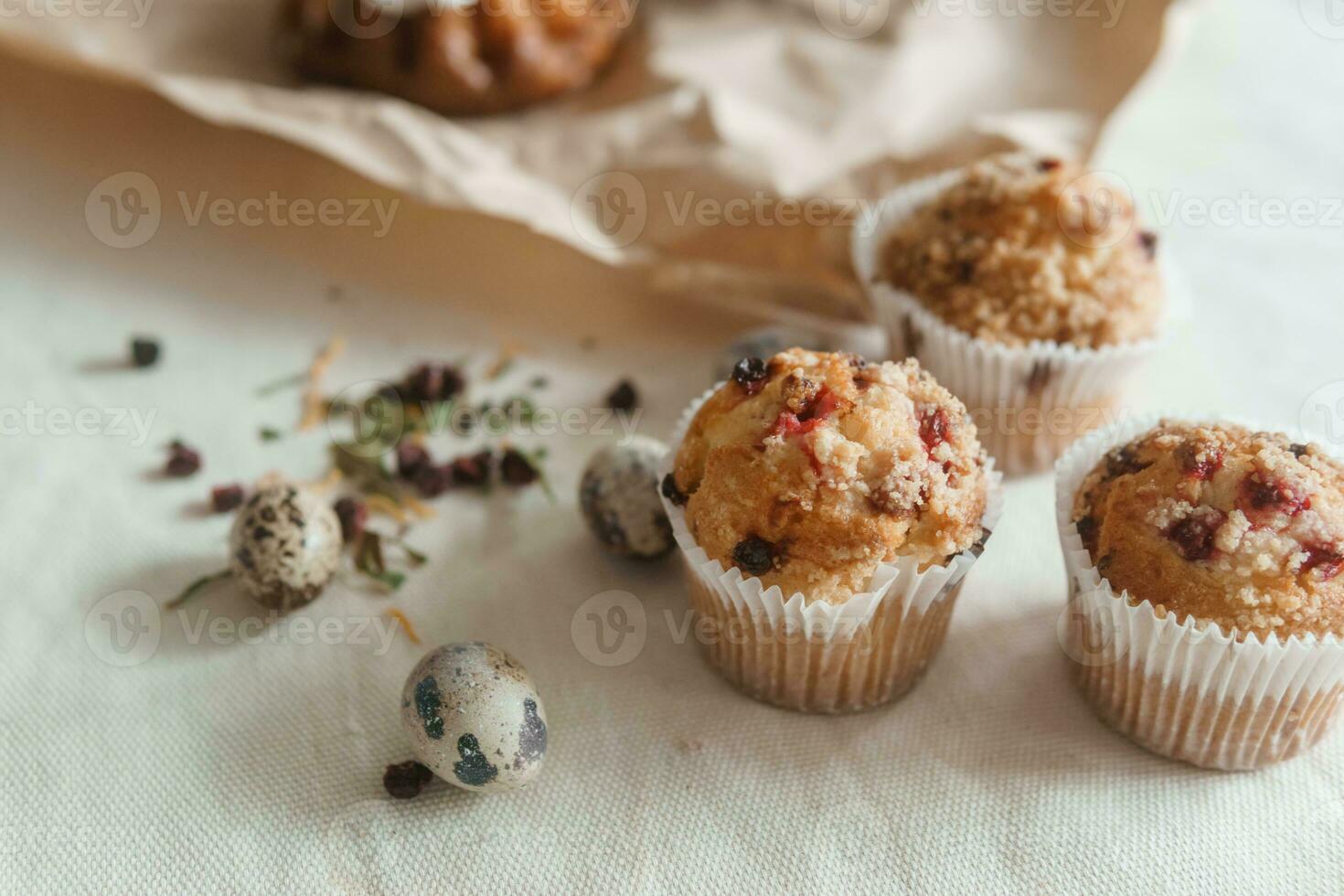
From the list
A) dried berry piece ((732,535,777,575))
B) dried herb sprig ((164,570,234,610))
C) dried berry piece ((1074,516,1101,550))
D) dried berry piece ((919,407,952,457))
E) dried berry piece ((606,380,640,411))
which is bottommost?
dried herb sprig ((164,570,234,610))

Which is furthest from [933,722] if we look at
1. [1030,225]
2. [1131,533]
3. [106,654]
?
[106,654]

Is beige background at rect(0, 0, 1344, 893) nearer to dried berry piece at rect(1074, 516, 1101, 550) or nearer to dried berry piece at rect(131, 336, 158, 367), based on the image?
dried berry piece at rect(131, 336, 158, 367)

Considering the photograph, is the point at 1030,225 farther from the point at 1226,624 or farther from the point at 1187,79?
the point at 1187,79

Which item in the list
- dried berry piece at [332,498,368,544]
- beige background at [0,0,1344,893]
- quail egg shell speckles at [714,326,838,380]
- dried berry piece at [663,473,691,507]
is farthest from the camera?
quail egg shell speckles at [714,326,838,380]

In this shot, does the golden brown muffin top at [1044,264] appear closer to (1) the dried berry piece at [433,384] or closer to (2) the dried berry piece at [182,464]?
(1) the dried berry piece at [433,384]

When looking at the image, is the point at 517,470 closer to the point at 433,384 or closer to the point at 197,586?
the point at 433,384

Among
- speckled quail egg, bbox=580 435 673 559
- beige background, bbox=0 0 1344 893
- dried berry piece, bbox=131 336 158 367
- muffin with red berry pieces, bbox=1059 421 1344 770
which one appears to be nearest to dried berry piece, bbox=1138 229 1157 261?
beige background, bbox=0 0 1344 893
